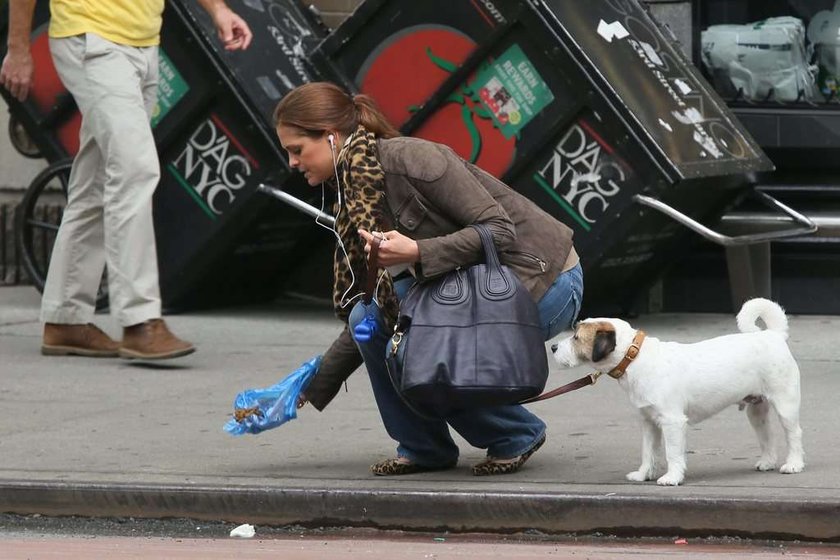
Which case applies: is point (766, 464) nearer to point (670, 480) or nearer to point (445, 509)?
point (670, 480)

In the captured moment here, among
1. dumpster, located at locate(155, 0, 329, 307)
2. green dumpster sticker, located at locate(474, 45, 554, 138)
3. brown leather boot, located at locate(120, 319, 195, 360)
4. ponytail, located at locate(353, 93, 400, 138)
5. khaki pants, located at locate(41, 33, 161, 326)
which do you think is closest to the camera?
ponytail, located at locate(353, 93, 400, 138)

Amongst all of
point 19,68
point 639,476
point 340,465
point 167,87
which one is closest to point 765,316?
point 639,476

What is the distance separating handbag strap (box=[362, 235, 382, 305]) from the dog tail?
1.11 m

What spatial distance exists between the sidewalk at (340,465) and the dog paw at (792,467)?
24mm

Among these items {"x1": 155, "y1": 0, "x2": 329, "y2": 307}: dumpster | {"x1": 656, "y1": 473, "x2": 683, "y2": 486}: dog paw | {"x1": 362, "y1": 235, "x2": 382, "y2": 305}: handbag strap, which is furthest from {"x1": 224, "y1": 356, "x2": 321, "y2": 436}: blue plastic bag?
{"x1": 155, "y1": 0, "x2": 329, "y2": 307}: dumpster

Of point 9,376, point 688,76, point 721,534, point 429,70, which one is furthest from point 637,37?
point 721,534

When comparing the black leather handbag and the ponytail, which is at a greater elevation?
the ponytail

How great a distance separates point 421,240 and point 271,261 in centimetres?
466

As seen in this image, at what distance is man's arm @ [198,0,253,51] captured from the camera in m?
7.52

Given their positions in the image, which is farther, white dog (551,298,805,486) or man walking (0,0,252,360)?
man walking (0,0,252,360)

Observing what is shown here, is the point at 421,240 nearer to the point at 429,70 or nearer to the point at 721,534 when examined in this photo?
the point at 721,534

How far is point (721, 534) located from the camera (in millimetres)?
4793

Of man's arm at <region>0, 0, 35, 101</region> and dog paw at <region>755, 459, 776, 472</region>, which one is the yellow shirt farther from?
dog paw at <region>755, 459, 776, 472</region>

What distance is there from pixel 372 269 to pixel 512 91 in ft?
10.4
